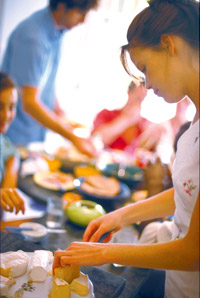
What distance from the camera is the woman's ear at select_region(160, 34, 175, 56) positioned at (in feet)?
2.84

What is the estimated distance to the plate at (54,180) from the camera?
1934 millimetres

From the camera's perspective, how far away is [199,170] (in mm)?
827

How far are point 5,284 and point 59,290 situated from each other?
153mm

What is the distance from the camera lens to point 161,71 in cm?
93

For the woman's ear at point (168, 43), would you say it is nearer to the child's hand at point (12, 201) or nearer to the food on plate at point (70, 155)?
the child's hand at point (12, 201)

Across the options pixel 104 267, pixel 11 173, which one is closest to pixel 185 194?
pixel 104 267

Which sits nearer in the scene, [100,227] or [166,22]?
[166,22]

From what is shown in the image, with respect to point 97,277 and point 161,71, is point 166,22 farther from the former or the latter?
point 97,277

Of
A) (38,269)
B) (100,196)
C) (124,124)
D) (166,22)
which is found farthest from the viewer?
(124,124)

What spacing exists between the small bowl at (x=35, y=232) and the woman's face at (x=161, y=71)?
0.77 metres

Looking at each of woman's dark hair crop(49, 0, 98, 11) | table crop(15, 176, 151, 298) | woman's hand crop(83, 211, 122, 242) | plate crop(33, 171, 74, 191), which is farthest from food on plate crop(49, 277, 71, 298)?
woman's dark hair crop(49, 0, 98, 11)

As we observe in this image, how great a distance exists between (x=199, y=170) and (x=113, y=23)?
5.32m


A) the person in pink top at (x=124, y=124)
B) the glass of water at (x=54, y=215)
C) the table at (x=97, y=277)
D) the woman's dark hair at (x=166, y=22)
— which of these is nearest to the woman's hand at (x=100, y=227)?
the table at (x=97, y=277)

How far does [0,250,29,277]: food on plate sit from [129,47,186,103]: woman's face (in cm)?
68
